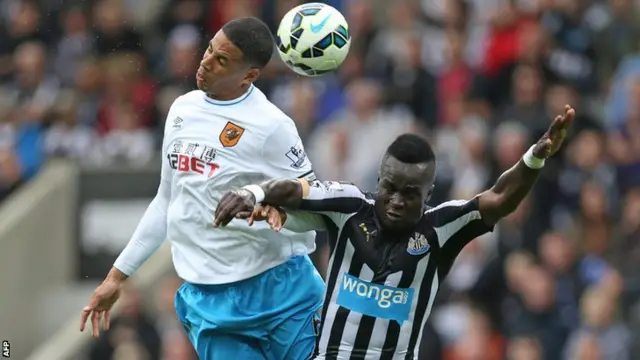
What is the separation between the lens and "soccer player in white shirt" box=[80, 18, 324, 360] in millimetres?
8234

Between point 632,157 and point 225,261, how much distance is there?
6610mm

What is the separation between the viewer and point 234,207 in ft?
24.0

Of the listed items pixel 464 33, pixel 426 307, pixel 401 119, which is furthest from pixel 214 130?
pixel 464 33

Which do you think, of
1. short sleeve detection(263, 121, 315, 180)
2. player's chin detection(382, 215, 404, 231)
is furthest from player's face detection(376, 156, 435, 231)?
short sleeve detection(263, 121, 315, 180)

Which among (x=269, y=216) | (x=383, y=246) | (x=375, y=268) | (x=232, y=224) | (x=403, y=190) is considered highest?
(x=403, y=190)

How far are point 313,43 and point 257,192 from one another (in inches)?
46.9

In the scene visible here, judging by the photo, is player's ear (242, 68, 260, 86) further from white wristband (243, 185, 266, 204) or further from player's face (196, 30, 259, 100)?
white wristband (243, 185, 266, 204)

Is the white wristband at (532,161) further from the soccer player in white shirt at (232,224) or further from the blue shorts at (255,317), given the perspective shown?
the blue shorts at (255,317)

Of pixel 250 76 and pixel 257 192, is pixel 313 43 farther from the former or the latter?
pixel 257 192

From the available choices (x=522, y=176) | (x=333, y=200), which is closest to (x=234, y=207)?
(x=333, y=200)

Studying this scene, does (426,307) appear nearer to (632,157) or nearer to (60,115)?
(632,157)

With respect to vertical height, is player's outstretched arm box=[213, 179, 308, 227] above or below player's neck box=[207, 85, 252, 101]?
below

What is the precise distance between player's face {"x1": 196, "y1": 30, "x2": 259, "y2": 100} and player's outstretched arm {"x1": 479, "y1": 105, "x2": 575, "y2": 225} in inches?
58.1

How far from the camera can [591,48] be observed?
1530 centimetres
